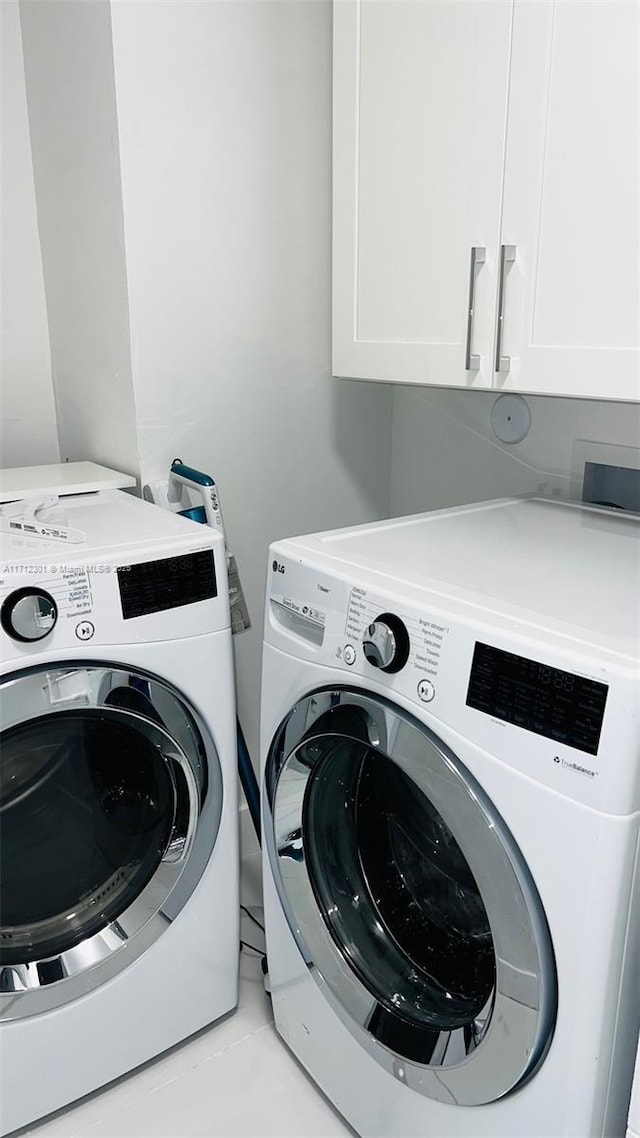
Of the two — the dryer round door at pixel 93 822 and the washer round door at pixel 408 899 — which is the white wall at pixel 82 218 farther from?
the washer round door at pixel 408 899

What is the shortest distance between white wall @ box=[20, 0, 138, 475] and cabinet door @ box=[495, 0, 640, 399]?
758 mm

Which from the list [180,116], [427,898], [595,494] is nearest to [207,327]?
[180,116]

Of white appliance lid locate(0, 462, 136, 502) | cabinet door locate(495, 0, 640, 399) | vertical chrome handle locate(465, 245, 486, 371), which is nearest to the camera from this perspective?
cabinet door locate(495, 0, 640, 399)

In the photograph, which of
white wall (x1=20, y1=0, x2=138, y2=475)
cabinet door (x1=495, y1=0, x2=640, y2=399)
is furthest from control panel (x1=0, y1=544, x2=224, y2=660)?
cabinet door (x1=495, y1=0, x2=640, y2=399)

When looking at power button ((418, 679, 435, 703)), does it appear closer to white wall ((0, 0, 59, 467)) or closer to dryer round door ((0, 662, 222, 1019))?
dryer round door ((0, 662, 222, 1019))

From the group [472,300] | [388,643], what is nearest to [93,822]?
[388,643]

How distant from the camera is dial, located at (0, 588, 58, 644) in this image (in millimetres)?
1141

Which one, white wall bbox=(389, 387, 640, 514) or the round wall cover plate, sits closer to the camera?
white wall bbox=(389, 387, 640, 514)

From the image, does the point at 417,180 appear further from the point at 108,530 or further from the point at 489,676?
the point at 489,676

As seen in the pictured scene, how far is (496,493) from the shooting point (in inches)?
72.2

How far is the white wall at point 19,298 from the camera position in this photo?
1805 mm

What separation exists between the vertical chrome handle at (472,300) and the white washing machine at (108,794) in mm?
516

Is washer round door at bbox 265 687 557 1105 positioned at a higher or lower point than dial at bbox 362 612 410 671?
lower

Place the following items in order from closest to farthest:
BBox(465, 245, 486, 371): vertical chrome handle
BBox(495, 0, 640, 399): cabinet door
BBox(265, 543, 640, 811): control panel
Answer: BBox(265, 543, 640, 811): control panel, BBox(495, 0, 640, 399): cabinet door, BBox(465, 245, 486, 371): vertical chrome handle
